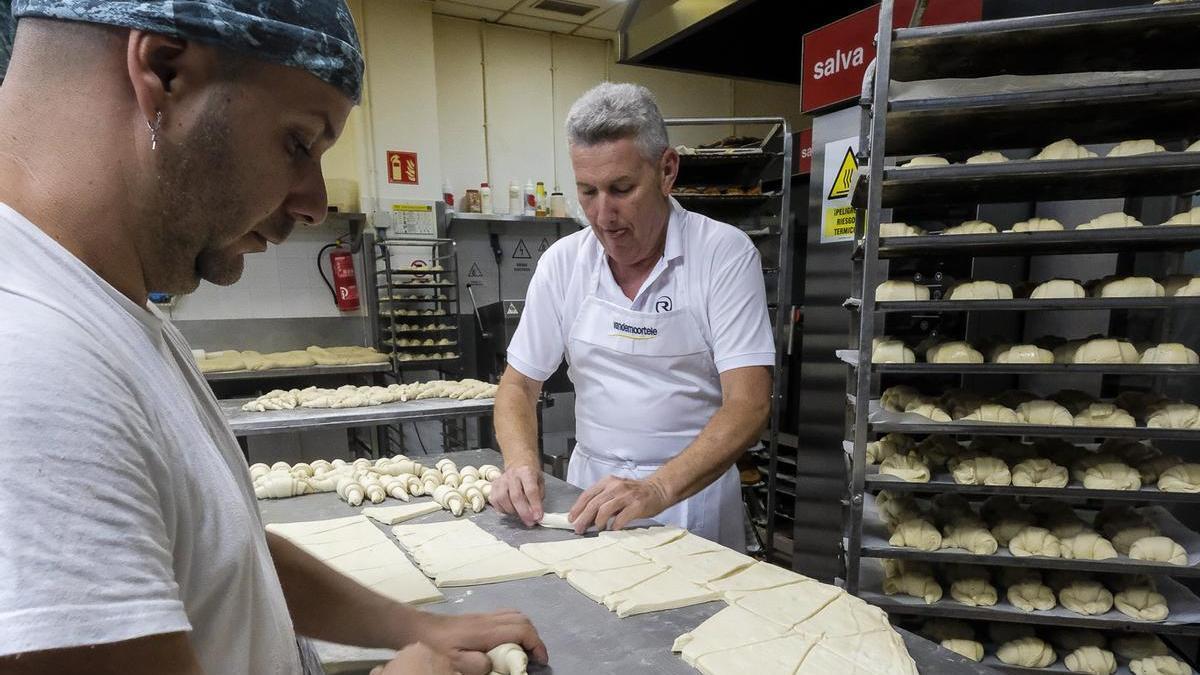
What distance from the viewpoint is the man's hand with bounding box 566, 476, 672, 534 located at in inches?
61.2

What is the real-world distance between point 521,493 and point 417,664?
854 mm

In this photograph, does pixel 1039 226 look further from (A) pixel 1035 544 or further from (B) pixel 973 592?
(B) pixel 973 592

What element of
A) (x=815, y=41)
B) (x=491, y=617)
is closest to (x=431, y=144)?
(x=815, y=41)

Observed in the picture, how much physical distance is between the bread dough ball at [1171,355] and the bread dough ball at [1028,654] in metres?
0.90

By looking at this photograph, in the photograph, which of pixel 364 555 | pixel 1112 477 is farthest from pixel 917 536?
pixel 364 555

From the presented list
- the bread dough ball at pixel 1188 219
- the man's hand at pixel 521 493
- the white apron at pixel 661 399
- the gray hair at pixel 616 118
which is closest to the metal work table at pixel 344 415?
the white apron at pixel 661 399

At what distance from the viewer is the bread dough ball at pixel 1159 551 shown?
168 centimetres

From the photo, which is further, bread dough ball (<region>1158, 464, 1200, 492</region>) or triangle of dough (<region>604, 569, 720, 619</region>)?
bread dough ball (<region>1158, 464, 1200, 492</region>)

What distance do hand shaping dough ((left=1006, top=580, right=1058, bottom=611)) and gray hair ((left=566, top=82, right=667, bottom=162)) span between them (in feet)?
5.55

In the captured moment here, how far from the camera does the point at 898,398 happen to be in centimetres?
205

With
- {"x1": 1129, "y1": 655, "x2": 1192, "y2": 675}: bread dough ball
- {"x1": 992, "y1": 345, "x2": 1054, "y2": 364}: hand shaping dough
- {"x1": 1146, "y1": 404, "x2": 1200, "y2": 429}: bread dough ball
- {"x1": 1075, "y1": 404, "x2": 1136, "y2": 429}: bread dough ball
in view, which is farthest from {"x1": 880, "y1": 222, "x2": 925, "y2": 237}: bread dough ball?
{"x1": 1129, "y1": 655, "x2": 1192, "y2": 675}: bread dough ball

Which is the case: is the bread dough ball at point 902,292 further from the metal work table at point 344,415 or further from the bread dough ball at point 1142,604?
the metal work table at point 344,415

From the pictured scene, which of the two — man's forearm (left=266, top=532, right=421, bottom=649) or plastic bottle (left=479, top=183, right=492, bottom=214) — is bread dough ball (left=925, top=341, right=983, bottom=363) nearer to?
man's forearm (left=266, top=532, right=421, bottom=649)

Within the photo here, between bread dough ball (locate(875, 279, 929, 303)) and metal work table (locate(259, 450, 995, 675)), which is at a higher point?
bread dough ball (locate(875, 279, 929, 303))
